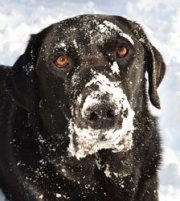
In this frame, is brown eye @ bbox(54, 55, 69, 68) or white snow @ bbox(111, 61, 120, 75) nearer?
white snow @ bbox(111, 61, 120, 75)

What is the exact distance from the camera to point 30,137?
523cm

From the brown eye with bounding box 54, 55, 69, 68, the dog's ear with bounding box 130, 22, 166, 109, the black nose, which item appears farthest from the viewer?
the dog's ear with bounding box 130, 22, 166, 109

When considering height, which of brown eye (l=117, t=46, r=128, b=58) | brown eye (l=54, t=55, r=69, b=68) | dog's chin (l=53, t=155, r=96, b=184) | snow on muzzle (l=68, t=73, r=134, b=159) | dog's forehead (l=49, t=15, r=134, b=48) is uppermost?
dog's forehead (l=49, t=15, r=134, b=48)

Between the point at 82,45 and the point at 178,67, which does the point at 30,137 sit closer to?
the point at 82,45

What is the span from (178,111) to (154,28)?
3.13 meters

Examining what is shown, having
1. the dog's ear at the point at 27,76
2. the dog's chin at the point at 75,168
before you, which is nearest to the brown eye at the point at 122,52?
the dog's ear at the point at 27,76

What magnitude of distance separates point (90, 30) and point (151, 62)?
1.90ft

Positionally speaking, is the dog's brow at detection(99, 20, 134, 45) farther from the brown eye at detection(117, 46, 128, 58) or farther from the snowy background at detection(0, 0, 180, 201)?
the snowy background at detection(0, 0, 180, 201)

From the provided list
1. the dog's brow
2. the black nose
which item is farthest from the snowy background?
the black nose

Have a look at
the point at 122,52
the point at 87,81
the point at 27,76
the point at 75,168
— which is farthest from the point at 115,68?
the point at 75,168

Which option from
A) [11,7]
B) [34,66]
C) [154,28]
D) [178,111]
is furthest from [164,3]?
[34,66]

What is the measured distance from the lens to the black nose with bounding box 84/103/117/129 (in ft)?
13.9

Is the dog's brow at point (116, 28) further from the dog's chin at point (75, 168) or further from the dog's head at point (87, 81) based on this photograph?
the dog's chin at point (75, 168)

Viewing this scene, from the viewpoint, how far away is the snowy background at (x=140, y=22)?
25.3ft
